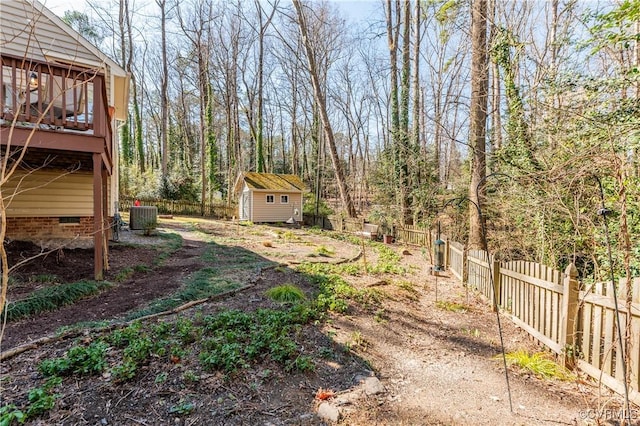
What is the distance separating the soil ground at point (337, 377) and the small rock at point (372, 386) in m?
0.02

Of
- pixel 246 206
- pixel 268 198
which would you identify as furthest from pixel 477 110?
pixel 246 206

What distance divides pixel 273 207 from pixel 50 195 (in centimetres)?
1371

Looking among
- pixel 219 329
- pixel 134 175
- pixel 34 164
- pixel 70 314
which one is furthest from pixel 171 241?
pixel 134 175

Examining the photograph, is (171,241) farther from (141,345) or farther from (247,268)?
(141,345)

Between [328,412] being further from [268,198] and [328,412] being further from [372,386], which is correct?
[268,198]

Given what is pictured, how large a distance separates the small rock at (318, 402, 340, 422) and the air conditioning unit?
34.2 ft

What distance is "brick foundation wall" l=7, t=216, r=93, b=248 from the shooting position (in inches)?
274

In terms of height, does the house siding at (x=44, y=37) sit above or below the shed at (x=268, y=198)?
above

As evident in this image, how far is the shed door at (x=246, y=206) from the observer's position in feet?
66.7

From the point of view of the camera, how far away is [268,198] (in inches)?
806

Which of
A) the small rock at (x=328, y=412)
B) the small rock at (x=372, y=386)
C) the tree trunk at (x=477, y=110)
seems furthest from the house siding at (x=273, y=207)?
the small rock at (x=328, y=412)

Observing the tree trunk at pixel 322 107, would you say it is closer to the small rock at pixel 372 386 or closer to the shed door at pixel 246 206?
the shed door at pixel 246 206

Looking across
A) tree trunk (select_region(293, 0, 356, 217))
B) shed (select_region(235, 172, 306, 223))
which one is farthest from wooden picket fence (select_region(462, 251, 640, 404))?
shed (select_region(235, 172, 306, 223))

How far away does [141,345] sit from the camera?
124 inches
